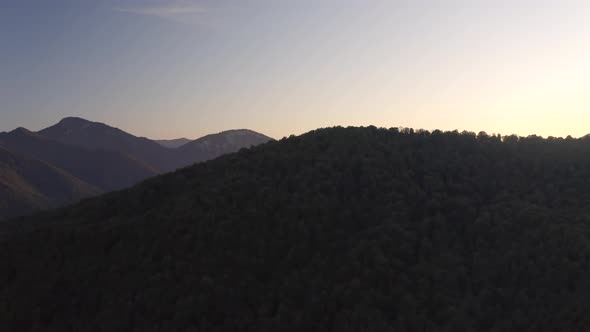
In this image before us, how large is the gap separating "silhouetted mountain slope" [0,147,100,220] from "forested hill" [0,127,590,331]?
8907 cm

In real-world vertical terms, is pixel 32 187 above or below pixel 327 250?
above

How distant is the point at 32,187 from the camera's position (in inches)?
5733

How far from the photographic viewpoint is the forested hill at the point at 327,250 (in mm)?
26641

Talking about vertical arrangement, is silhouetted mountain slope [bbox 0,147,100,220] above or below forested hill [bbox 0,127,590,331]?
above

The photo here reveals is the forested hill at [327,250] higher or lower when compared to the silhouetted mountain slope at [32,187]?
lower

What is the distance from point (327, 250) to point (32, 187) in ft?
449

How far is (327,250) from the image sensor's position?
31.9m

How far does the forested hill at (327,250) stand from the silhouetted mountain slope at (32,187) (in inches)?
3507

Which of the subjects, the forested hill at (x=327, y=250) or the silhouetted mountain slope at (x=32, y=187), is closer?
the forested hill at (x=327, y=250)

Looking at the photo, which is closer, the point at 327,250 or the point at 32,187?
the point at 327,250

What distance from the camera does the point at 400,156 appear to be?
43812 millimetres

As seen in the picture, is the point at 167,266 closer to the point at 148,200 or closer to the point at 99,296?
the point at 99,296

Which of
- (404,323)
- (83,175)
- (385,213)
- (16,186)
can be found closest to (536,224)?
(385,213)

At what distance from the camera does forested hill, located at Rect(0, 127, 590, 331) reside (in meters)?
26.6
